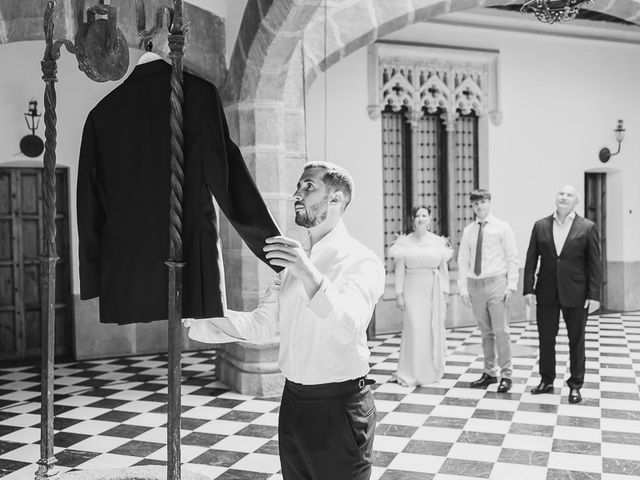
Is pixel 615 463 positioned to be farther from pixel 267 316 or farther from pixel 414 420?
pixel 267 316

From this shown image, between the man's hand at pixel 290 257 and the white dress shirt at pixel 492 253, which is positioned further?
the white dress shirt at pixel 492 253

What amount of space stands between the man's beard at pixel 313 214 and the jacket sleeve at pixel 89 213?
650 mm

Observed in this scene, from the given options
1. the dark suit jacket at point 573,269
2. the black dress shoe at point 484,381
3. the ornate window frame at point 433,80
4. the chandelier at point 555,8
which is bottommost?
the black dress shoe at point 484,381

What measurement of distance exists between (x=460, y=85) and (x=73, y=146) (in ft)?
17.2

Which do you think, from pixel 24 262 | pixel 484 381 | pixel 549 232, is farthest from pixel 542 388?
pixel 24 262

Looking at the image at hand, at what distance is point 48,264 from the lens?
2428 mm

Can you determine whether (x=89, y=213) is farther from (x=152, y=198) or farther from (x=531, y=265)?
(x=531, y=265)

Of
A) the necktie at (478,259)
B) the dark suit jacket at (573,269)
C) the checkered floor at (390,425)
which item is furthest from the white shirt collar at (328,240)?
the necktie at (478,259)

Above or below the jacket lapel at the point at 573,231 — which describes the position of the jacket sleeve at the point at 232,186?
above

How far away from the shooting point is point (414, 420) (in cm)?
564

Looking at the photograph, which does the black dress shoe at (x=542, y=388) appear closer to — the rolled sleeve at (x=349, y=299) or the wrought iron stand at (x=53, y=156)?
the rolled sleeve at (x=349, y=299)

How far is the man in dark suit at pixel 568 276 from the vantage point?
587 cm

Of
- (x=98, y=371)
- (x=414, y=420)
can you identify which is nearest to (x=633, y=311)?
(x=414, y=420)

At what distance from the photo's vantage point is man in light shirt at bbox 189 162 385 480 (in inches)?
100
